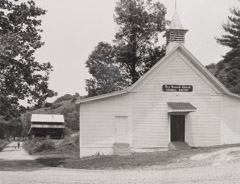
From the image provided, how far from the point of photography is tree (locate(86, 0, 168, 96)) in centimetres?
4341

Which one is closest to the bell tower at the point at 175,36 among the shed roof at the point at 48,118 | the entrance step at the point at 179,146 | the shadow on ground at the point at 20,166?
the entrance step at the point at 179,146

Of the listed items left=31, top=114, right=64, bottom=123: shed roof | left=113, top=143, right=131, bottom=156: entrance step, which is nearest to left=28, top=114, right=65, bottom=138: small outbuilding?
left=31, top=114, right=64, bottom=123: shed roof

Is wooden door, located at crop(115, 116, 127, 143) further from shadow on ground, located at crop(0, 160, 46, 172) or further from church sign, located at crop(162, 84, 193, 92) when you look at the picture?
shadow on ground, located at crop(0, 160, 46, 172)

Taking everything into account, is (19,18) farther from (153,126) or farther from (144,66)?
(144,66)

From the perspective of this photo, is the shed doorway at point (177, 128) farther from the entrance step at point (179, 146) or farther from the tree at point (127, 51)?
the tree at point (127, 51)

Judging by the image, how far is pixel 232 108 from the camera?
88.4 feet

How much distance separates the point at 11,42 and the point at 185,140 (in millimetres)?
12802

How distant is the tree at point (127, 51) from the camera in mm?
43406

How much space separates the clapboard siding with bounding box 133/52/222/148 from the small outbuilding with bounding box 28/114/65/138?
48.9 metres

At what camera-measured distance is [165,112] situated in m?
26.1

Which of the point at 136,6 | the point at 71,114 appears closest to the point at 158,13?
the point at 136,6

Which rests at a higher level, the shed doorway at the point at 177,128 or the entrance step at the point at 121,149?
the shed doorway at the point at 177,128

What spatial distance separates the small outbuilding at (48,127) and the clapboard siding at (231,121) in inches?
1960

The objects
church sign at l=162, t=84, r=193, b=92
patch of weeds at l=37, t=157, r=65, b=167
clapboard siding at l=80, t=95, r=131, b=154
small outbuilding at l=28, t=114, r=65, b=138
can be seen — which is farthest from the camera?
small outbuilding at l=28, t=114, r=65, b=138
